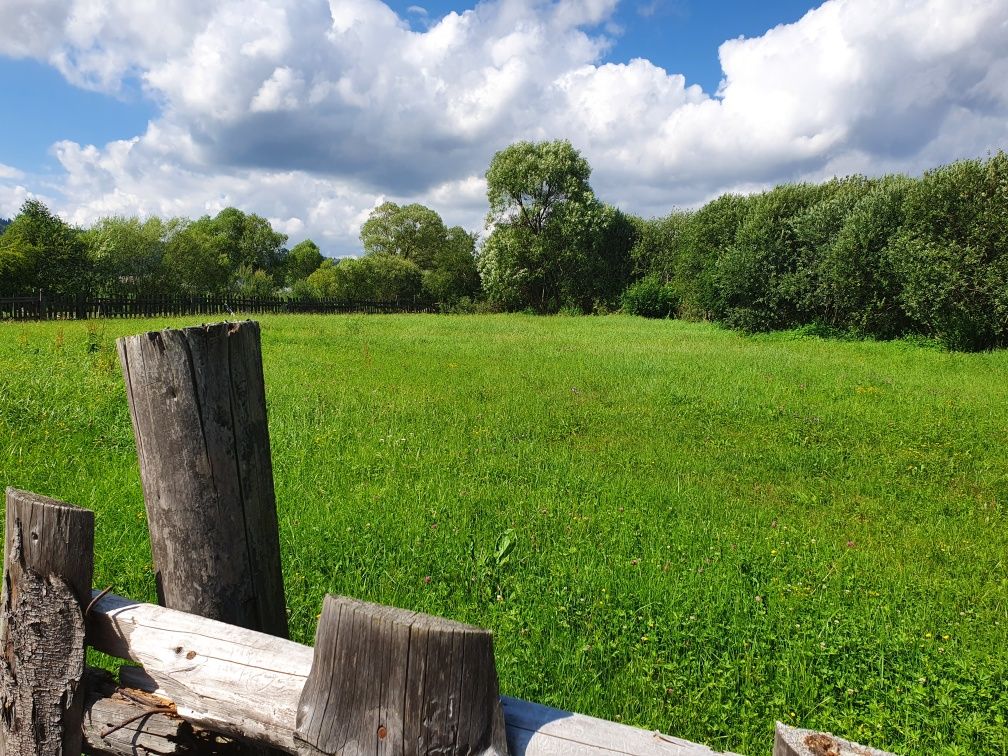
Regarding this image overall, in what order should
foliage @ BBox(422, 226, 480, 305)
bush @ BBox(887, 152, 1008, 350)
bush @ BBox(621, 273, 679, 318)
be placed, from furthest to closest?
foliage @ BBox(422, 226, 480, 305), bush @ BBox(621, 273, 679, 318), bush @ BBox(887, 152, 1008, 350)

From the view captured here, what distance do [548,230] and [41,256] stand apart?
107 ft

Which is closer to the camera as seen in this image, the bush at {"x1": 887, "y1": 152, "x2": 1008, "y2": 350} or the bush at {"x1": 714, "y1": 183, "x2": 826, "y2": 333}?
the bush at {"x1": 887, "y1": 152, "x2": 1008, "y2": 350}

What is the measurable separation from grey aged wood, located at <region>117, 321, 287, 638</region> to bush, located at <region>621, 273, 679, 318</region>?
4129 cm

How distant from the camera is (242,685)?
171 centimetres

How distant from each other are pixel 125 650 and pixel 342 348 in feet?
55.6

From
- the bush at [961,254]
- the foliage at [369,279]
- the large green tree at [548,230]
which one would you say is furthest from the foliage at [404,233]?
the bush at [961,254]

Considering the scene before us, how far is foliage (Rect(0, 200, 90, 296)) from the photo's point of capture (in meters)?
35.9

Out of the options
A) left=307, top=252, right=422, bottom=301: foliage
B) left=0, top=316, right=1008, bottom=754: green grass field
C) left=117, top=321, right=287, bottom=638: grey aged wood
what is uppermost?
left=307, top=252, right=422, bottom=301: foliage

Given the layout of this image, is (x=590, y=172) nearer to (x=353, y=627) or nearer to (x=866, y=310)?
(x=866, y=310)

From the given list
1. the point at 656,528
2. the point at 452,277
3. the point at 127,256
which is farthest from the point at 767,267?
the point at 127,256

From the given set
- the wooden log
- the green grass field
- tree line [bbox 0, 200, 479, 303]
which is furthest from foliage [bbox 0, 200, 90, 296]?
the wooden log

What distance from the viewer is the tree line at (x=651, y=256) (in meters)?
20.1

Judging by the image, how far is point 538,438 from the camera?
28.9 feet

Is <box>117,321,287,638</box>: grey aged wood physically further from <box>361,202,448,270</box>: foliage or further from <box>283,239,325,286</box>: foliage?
<box>283,239,325,286</box>: foliage
